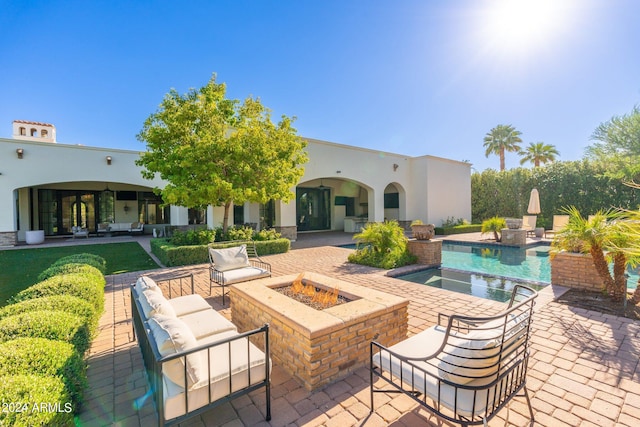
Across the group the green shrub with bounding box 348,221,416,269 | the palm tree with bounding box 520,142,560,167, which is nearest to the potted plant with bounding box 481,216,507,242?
the green shrub with bounding box 348,221,416,269

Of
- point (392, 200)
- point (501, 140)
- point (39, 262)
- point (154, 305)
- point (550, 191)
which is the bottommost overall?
point (39, 262)

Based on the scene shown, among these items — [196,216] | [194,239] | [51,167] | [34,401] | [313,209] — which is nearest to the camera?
[34,401]

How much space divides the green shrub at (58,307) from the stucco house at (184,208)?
35.2 feet

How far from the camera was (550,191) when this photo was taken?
19.1 metres

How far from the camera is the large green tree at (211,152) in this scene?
9102 millimetres

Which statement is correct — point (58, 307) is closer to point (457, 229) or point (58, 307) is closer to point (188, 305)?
point (188, 305)

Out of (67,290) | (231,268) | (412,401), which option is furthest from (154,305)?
(231,268)

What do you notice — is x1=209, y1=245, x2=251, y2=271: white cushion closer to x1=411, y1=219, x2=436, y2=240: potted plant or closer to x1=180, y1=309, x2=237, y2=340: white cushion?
x1=180, y1=309, x2=237, y2=340: white cushion

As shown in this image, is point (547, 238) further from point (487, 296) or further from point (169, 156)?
point (169, 156)

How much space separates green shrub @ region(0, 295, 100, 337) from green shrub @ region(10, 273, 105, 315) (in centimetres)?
33

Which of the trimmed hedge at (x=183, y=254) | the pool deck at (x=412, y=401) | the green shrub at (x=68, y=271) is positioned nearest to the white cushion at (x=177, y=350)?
the pool deck at (x=412, y=401)

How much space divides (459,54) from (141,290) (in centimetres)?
1076

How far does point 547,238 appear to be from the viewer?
1448 centimetres

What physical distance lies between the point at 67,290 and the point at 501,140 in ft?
117
